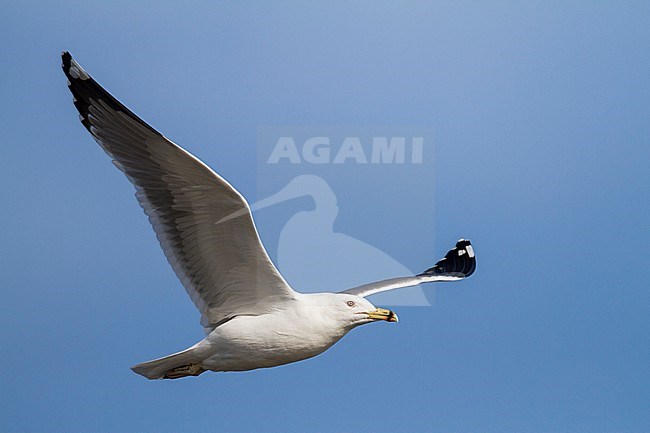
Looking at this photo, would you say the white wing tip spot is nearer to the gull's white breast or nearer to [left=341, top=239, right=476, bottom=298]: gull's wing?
the gull's white breast

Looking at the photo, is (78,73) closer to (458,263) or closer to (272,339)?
(272,339)

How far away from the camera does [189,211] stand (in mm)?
6809

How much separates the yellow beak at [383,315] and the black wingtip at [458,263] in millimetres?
2363

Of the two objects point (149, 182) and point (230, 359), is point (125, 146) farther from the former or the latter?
point (230, 359)

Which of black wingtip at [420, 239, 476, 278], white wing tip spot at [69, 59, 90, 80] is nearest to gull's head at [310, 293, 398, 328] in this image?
white wing tip spot at [69, 59, 90, 80]

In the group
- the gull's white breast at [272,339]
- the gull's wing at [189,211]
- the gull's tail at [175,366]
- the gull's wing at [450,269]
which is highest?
the gull's wing at [189,211]

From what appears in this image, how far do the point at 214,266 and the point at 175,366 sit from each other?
2.23 ft

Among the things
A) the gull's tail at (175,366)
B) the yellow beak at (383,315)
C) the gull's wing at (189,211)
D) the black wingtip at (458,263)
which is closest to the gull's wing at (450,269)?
the black wingtip at (458,263)

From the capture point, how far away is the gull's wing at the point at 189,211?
6.62 m

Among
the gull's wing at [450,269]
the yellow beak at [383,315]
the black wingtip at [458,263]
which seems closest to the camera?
the yellow beak at [383,315]

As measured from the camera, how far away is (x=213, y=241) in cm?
687

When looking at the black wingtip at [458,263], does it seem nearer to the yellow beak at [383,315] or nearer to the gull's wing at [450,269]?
the gull's wing at [450,269]

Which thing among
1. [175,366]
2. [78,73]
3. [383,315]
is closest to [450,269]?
[383,315]

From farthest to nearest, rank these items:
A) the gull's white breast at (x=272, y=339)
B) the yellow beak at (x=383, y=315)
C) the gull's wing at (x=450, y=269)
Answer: the gull's wing at (x=450, y=269), the yellow beak at (x=383, y=315), the gull's white breast at (x=272, y=339)
